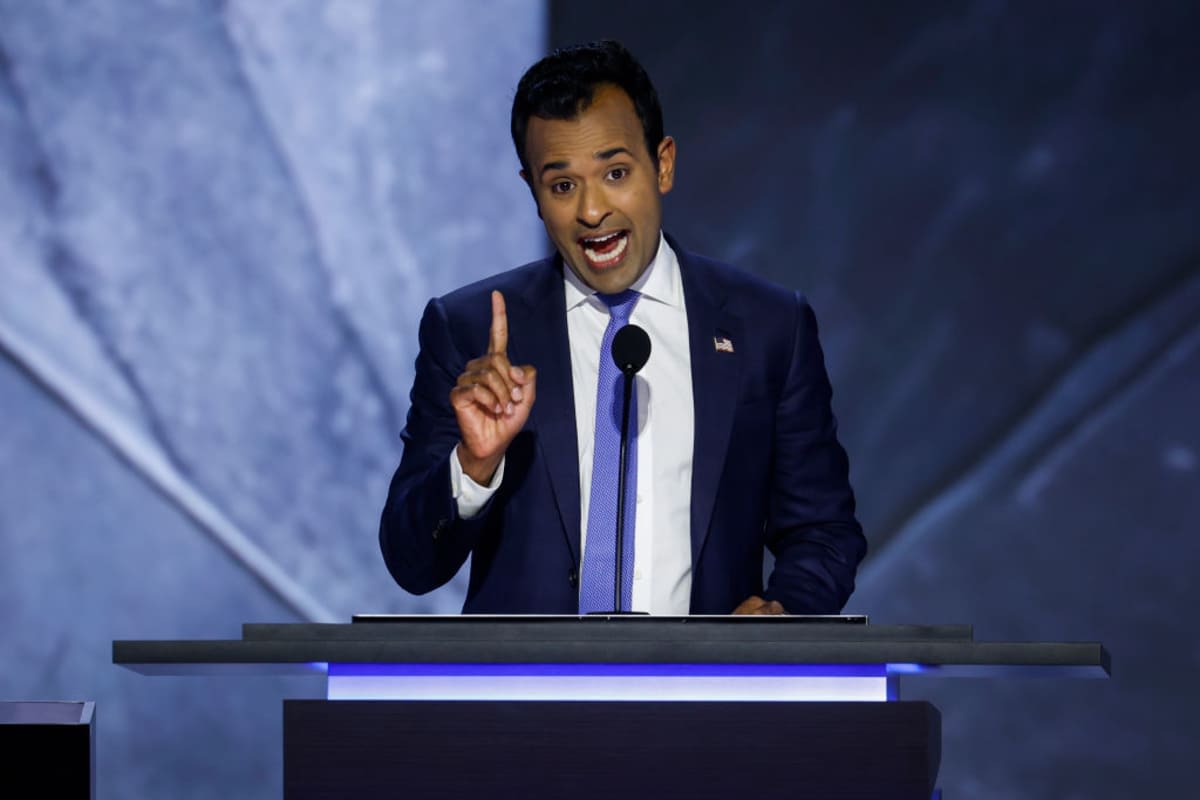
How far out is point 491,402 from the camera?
1907 mm

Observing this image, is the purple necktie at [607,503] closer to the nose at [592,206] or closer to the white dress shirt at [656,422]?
the white dress shirt at [656,422]

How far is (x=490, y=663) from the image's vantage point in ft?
4.85

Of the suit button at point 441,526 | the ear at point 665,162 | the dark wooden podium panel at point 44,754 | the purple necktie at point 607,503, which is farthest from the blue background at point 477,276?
the dark wooden podium panel at point 44,754

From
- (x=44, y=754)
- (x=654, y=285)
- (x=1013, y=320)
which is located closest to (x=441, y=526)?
(x=44, y=754)

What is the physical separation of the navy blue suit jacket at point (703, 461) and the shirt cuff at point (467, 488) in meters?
0.09

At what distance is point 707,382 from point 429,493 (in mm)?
533

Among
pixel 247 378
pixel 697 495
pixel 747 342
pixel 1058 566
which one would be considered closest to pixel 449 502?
pixel 697 495

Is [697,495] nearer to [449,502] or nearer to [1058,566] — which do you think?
[449,502]

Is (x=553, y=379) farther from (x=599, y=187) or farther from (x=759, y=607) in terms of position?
(x=759, y=607)

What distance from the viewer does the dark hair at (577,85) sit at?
2.41 meters

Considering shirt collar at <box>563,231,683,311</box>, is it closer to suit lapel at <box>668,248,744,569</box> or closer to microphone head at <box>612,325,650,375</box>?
suit lapel at <box>668,248,744,569</box>

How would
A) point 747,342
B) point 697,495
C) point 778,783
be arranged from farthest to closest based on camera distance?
point 747,342
point 697,495
point 778,783

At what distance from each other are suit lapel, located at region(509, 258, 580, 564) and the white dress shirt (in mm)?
20

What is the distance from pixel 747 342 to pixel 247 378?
75.5 inches
